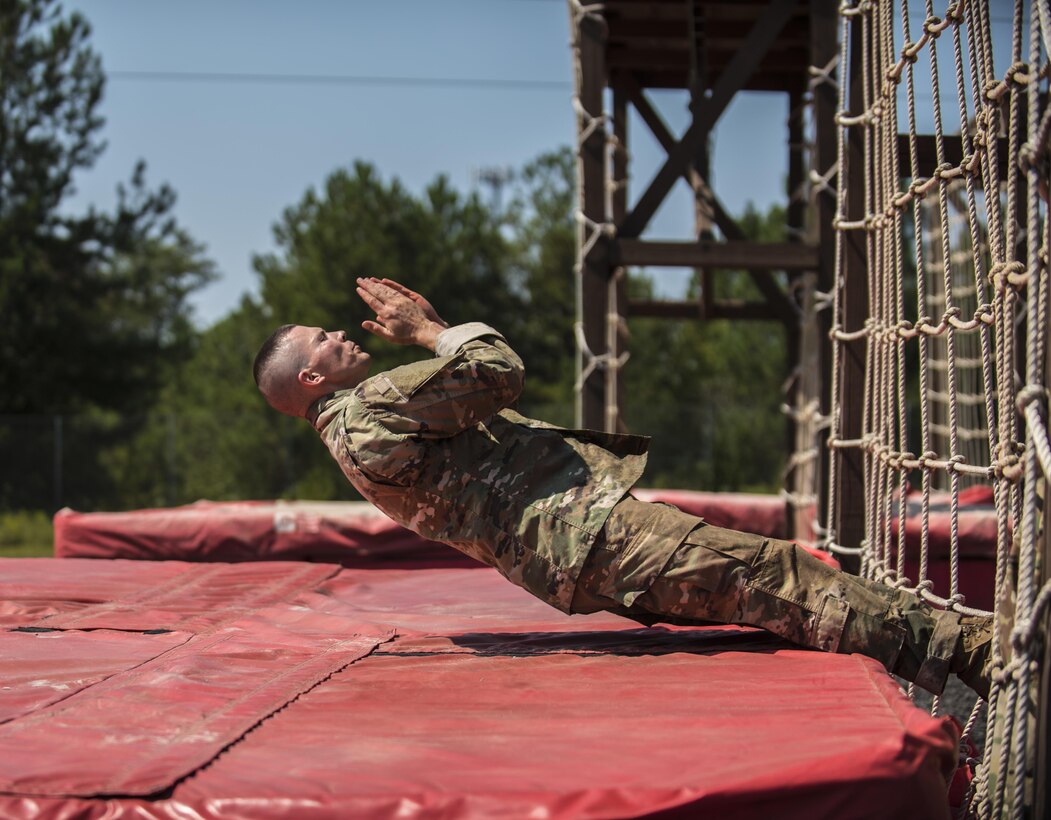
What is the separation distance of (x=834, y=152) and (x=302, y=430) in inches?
562

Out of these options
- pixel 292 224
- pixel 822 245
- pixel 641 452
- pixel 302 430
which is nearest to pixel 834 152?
pixel 822 245

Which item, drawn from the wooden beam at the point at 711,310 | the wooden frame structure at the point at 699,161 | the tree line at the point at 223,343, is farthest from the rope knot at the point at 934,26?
the tree line at the point at 223,343

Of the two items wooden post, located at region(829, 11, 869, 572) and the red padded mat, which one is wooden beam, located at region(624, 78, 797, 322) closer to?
wooden post, located at region(829, 11, 869, 572)

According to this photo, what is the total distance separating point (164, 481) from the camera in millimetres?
18484

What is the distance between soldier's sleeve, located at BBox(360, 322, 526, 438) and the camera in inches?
109

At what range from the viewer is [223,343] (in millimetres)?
24922

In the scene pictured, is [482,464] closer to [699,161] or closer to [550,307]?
Result: [699,161]

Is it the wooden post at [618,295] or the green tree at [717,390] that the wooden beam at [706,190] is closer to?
the wooden post at [618,295]

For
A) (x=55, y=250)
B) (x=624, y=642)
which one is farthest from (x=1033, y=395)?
(x=55, y=250)

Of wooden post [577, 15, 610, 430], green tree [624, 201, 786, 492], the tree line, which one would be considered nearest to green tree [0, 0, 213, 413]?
the tree line

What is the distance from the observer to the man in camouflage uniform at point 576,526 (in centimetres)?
271

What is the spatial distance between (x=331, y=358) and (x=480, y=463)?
19.8 inches

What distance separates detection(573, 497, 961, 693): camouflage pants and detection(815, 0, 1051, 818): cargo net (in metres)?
0.16

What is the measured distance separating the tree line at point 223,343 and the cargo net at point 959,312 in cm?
1440
